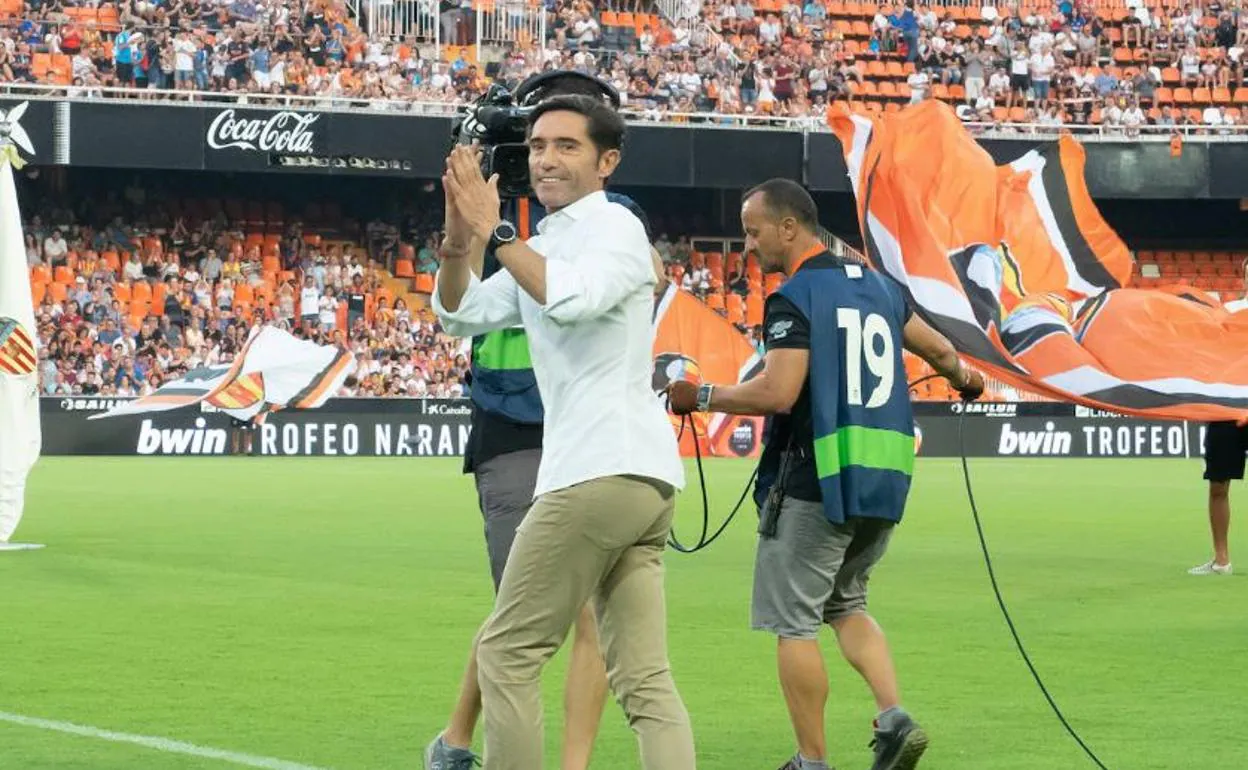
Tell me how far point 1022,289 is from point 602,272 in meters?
11.6

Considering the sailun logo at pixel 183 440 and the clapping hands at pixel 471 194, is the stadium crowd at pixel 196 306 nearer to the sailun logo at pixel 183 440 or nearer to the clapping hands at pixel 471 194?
the sailun logo at pixel 183 440

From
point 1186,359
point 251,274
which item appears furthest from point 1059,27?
point 1186,359

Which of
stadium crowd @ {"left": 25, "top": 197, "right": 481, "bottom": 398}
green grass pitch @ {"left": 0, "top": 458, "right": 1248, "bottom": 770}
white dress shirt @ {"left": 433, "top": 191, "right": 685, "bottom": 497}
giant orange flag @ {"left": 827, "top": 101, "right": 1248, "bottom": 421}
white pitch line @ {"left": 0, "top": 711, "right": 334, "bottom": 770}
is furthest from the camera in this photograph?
stadium crowd @ {"left": 25, "top": 197, "right": 481, "bottom": 398}

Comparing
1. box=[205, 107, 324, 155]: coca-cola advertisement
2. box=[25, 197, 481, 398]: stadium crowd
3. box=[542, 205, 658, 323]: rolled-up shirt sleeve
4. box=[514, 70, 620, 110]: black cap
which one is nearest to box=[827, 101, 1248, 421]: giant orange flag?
box=[514, 70, 620, 110]: black cap

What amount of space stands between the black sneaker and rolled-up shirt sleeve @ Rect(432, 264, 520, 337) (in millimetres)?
2321

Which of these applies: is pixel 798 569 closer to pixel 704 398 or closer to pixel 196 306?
pixel 704 398

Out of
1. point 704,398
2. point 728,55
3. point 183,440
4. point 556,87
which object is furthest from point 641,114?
point 556,87

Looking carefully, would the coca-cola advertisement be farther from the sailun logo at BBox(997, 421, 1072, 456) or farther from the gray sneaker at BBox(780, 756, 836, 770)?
the gray sneaker at BBox(780, 756, 836, 770)

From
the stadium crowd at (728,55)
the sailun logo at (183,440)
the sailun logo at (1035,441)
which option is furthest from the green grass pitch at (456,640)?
the stadium crowd at (728,55)

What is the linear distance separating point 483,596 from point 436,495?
1154cm

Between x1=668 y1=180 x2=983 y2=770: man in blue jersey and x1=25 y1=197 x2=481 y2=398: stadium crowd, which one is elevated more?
x1=668 y1=180 x2=983 y2=770: man in blue jersey

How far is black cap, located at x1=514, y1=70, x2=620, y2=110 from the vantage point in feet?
20.7

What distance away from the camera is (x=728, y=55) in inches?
1734

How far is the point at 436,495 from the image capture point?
25.0 metres
